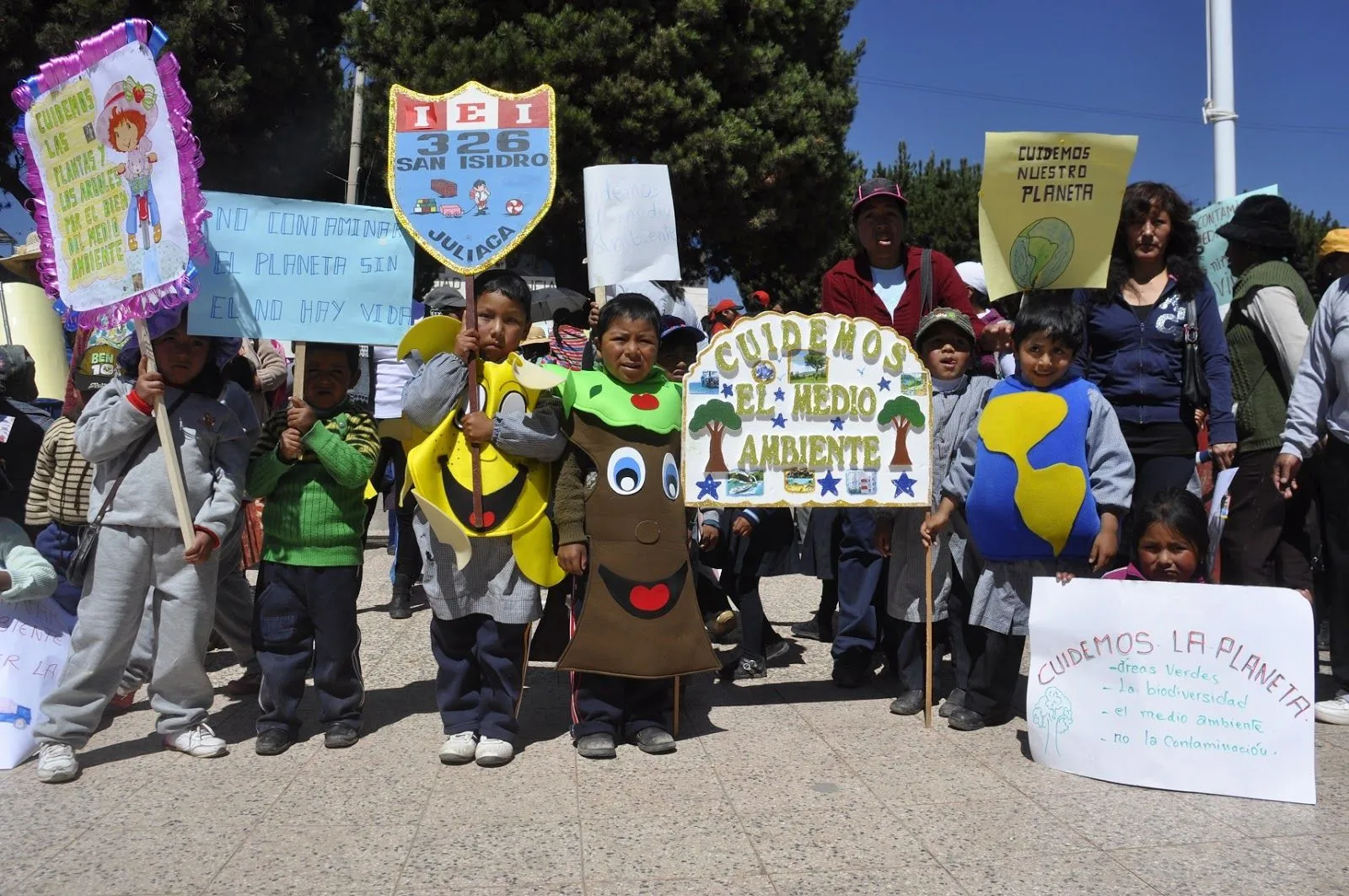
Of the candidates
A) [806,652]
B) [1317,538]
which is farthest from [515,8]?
[1317,538]

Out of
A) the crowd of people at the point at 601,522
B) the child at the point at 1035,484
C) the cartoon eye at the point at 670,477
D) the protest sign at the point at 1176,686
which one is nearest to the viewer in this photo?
the protest sign at the point at 1176,686

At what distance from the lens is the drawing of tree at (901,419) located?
461 cm

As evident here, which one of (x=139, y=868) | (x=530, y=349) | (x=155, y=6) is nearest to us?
(x=139, y=868)

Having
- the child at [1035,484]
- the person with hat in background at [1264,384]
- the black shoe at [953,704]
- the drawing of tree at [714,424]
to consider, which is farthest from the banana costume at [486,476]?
the person with hat in background at [1264,384]

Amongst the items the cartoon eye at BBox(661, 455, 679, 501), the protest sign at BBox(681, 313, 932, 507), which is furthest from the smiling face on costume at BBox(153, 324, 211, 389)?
the protest sign at BBox(681, 313, 932, 507)

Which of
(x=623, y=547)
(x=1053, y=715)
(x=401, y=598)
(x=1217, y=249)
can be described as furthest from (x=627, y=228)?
(x=1217, y=249)

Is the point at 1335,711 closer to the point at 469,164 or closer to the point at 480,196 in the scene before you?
the point at 480,196

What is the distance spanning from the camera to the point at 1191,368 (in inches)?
185

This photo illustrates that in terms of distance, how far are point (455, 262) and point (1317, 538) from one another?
3825 millimetres

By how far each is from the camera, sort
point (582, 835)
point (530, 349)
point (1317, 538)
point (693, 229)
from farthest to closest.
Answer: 1. point (693, 229)
2. point (530, 349)
3. point (1317, 538)
4. point (582, 835)

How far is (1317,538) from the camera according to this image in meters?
4.92

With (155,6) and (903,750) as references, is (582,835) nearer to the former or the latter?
(903,750)

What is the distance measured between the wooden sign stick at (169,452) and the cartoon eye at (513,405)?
45.8 inches

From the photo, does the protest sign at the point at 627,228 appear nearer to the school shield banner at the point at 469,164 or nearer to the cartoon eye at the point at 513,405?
the school shield banner at the point at 469,164
